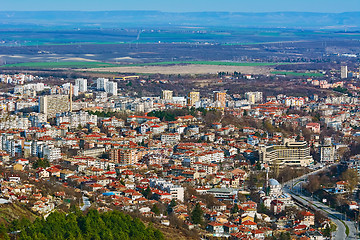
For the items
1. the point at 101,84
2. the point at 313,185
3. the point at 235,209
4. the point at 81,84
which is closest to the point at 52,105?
the point at 81,84

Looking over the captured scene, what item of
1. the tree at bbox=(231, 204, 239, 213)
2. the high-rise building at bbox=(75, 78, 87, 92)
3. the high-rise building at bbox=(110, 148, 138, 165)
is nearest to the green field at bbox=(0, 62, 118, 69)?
the high-rise building at bbox=(75, 78, 87, 92)

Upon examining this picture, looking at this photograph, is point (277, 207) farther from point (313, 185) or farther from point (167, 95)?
point (167, 95)

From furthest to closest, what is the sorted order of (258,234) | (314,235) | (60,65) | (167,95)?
(60,65) → (167,95) → (314,235) → (258,234)

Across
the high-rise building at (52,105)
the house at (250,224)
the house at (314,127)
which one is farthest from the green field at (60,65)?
the house at (250,224)

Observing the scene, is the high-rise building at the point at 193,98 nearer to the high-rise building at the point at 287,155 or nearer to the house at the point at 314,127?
the house at the point at 314,127

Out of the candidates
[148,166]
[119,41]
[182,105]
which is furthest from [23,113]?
[119,41]

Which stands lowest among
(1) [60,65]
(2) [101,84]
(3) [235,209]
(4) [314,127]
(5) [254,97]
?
(3) [235,209]

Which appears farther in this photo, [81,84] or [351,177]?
[81,84]
